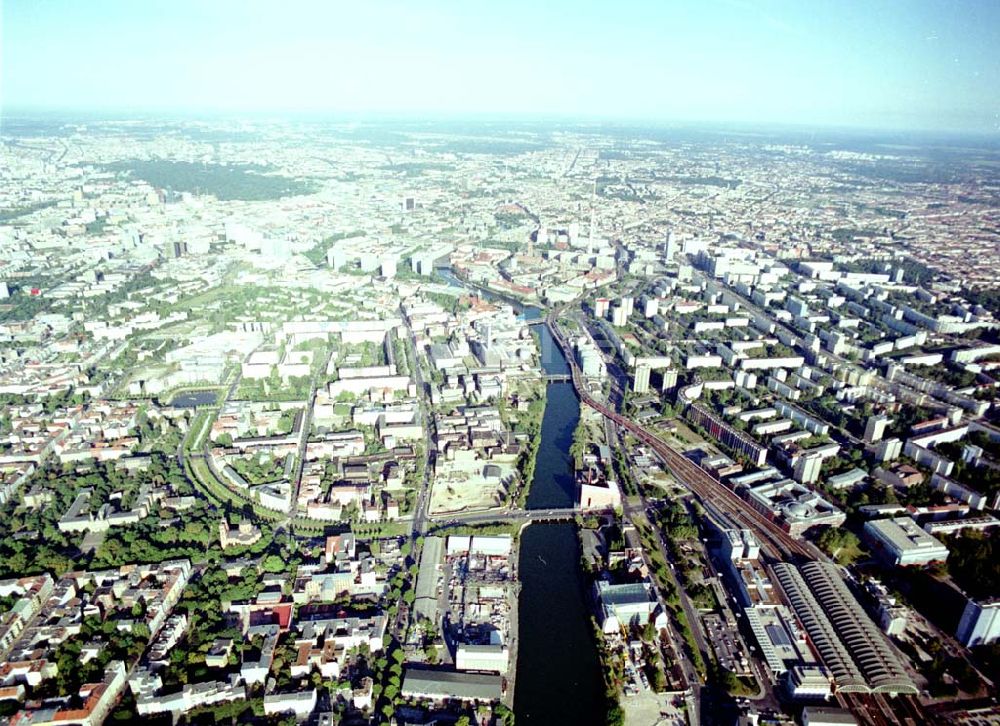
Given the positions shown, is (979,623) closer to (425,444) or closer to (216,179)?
(425,444)

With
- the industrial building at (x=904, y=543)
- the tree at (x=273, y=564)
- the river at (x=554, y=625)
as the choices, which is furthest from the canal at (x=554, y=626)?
the industrial building at (x=904, y=543)

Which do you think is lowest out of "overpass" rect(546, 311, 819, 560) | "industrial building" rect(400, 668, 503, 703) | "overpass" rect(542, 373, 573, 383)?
"industrial building" rect(400, 668, 503, 703)

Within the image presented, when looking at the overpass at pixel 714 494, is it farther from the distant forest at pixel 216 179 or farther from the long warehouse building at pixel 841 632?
the distant forest at pixel 216 179

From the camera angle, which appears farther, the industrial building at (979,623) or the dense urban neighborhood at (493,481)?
the industrial building at (979,623)

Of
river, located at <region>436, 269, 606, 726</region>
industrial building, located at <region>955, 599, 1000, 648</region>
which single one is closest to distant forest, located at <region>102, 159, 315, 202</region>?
river, located at <region>436, 269, 606, 726</region>

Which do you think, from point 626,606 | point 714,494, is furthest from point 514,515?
point 714,494

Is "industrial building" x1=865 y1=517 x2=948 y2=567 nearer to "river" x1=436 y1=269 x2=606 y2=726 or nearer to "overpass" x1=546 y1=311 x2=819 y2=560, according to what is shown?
"overpass" x1=546 y1=311 x2=819 y2=560
